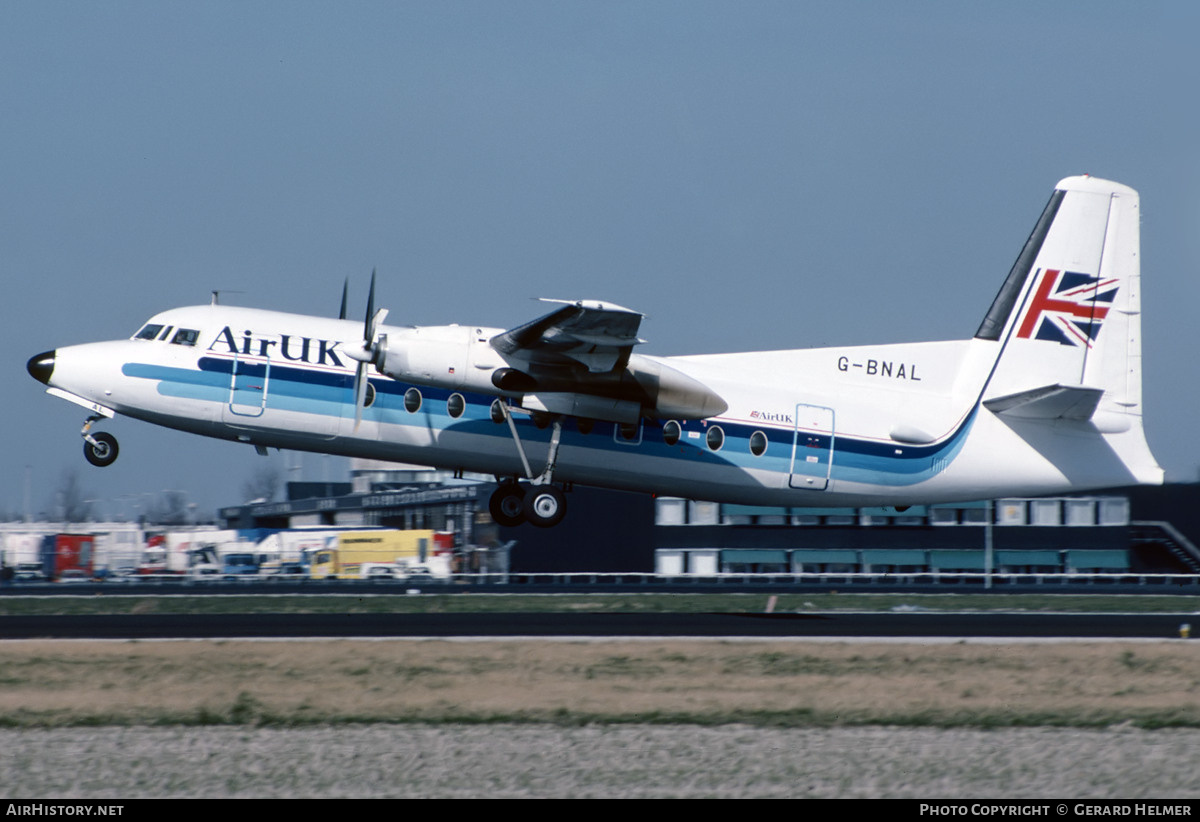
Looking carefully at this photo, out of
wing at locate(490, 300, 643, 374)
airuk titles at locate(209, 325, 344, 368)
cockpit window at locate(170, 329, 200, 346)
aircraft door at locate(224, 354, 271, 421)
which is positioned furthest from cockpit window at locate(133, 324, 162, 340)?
wing at locate(490, 300, 643, 374)

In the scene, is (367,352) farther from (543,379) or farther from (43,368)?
(43,368)

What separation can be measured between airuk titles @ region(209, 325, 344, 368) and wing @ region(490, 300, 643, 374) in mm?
2667

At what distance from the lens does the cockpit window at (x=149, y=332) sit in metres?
20.8

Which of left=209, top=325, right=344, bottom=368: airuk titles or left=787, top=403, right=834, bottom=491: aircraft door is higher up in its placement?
left=209, top=325, right=344, bottom=368: airuk titles

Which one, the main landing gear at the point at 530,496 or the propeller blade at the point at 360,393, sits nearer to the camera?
the propeller blade at the point at 360,393

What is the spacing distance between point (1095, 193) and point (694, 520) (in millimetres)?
31190

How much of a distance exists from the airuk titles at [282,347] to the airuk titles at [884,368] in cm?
A: 846

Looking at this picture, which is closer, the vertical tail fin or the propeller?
the propeller

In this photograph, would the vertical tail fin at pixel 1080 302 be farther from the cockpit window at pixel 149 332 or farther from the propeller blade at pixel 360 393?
the cockpit window at pixel 149 332

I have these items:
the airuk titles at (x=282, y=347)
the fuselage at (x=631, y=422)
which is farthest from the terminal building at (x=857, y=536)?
the airuk titles at (x=282, y=347)

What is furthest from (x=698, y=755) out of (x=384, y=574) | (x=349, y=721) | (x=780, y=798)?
(x=384, y=574)

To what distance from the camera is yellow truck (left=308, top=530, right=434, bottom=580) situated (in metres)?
49.0

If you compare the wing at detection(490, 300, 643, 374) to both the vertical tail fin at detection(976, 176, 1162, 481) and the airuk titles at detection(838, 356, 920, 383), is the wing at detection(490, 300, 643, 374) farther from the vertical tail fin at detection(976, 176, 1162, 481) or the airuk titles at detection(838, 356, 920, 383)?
the vertical tail fin at detection(976, 176, 1162, 481)

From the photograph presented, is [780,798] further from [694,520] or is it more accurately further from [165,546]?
[165,546]
